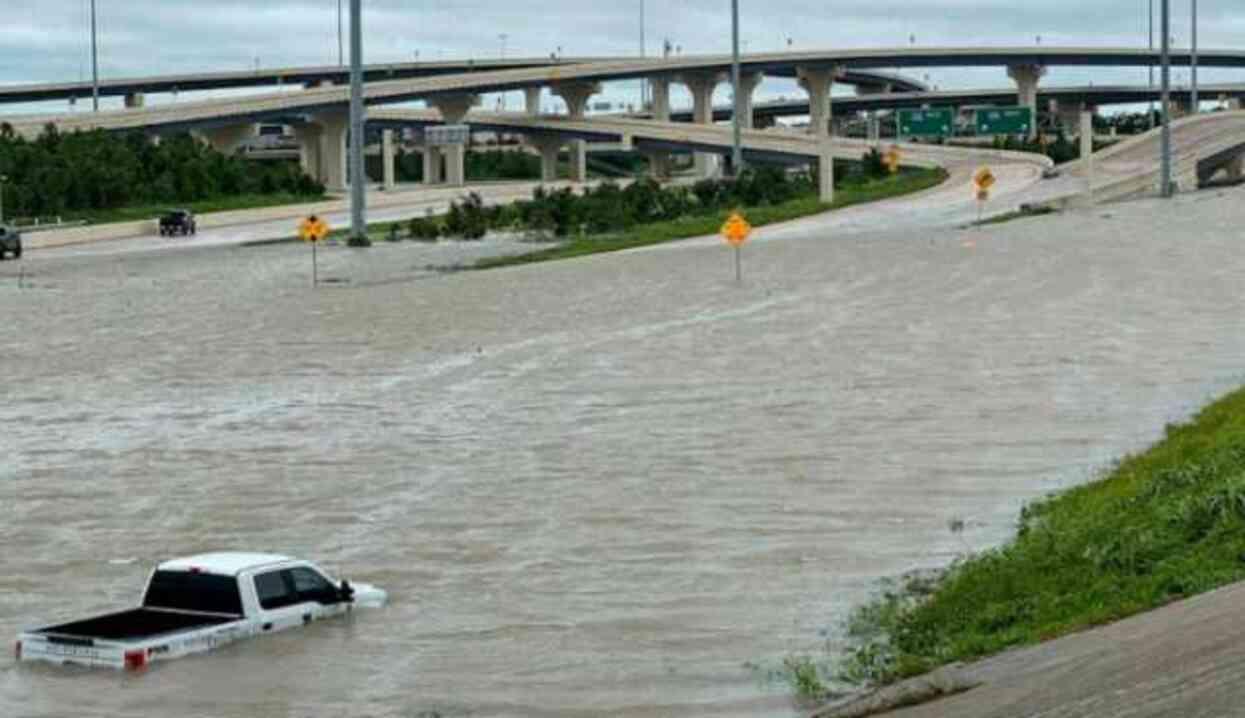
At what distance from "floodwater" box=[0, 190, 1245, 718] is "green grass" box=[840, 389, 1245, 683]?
2.08 ft

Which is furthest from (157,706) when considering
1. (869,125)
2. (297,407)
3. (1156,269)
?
(869,125)

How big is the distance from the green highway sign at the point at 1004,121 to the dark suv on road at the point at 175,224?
6226 cm

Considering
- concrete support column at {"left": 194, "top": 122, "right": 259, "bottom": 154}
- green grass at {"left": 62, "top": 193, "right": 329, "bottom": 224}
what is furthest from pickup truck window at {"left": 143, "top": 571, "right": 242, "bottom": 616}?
concrete support column at {"left": 194, "top": 122, "right": 259, "bottom": 154}

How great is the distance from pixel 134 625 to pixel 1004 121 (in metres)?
123

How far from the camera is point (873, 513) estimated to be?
20.9 m

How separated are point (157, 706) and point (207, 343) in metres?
27.0

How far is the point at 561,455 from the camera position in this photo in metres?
25.2

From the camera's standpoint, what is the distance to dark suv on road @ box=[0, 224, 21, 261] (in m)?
69.2

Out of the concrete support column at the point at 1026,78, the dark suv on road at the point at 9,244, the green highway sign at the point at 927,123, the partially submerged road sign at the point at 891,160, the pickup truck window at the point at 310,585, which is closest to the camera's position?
the pickup truck window at the point at 310,585

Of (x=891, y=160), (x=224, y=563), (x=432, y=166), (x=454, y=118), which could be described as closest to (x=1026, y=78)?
(x=432, y=166)

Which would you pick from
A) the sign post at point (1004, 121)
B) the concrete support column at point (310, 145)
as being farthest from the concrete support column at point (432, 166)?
the sign post at point (1004, 121)

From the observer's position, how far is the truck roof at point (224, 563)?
54.6 ft

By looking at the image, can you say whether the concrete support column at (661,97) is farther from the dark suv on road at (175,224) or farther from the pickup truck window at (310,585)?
the pickup truck window at (310,585)

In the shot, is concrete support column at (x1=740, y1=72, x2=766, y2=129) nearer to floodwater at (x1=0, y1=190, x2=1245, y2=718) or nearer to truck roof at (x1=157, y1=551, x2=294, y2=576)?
floodwater at (x1=0, y1=190, x2=1245, y2=718)
